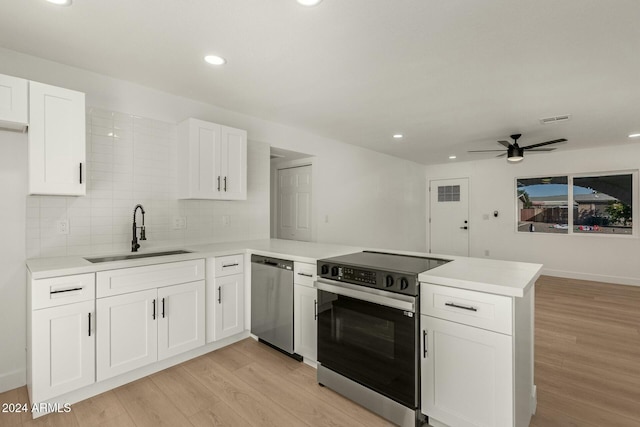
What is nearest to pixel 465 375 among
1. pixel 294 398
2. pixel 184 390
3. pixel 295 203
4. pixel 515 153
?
pixel 294 398

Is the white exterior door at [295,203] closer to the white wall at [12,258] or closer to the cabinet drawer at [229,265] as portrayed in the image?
the cabinet drawer at [229,265]

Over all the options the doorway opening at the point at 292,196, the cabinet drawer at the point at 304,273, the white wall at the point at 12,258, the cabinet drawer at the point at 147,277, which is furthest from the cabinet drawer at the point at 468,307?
the doorway opening at the point at 292,196

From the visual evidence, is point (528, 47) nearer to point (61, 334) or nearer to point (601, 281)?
point (61, 334)

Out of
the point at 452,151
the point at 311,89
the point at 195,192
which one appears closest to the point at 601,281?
the point at 452,151

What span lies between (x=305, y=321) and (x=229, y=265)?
891 mm

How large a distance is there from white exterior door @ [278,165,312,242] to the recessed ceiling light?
2467 millimetres

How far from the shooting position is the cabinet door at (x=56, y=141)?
2.00m

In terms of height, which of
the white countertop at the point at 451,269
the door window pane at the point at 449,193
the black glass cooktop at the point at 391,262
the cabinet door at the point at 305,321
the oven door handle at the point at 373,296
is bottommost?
the cabinet door at the point at 305,321

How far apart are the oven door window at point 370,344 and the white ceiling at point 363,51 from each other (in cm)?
173

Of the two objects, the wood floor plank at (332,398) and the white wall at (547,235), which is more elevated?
the white wall at (547,235)

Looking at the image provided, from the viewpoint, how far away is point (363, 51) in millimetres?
2150

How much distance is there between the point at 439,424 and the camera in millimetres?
1753

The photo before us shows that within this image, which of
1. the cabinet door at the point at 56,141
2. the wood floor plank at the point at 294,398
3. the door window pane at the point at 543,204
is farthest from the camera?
the door window pane at the point at 543,204

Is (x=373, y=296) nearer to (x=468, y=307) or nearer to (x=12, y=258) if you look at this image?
(x=468, y=307)
